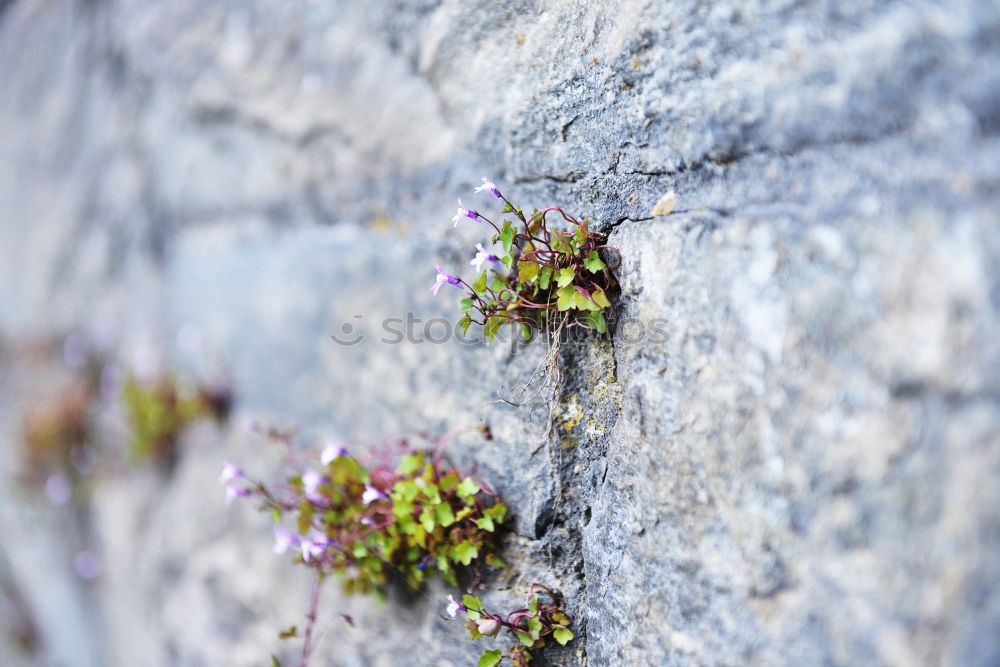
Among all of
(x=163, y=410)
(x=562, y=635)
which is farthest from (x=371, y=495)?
(x=163, y=410)

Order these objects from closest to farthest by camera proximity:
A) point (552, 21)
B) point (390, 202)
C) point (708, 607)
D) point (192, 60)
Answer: point (708, 607)
point (552, 21)
point (390, 202)
point (192, 60)

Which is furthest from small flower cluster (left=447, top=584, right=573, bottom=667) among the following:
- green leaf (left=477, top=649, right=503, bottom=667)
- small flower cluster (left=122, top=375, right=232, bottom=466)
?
small flower cluster (left=122, top=375, right=232, bottom=466)

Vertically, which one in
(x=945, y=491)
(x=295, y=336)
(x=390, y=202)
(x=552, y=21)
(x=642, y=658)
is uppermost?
(x=552, y=21)

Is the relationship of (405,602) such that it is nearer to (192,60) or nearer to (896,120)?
(896,120)

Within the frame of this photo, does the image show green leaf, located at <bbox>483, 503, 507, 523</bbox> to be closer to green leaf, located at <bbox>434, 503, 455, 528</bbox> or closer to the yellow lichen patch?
green leaf, located at <bbox>434, 503, 455, 528</bbox>

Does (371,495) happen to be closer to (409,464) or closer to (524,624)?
(409,464)

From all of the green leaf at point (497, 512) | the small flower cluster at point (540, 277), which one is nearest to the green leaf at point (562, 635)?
the green leaf at point (497, 512)

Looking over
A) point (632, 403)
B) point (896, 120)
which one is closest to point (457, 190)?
point (632, 403)

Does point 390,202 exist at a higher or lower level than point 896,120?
lower

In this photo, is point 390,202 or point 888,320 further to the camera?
point 390,202
